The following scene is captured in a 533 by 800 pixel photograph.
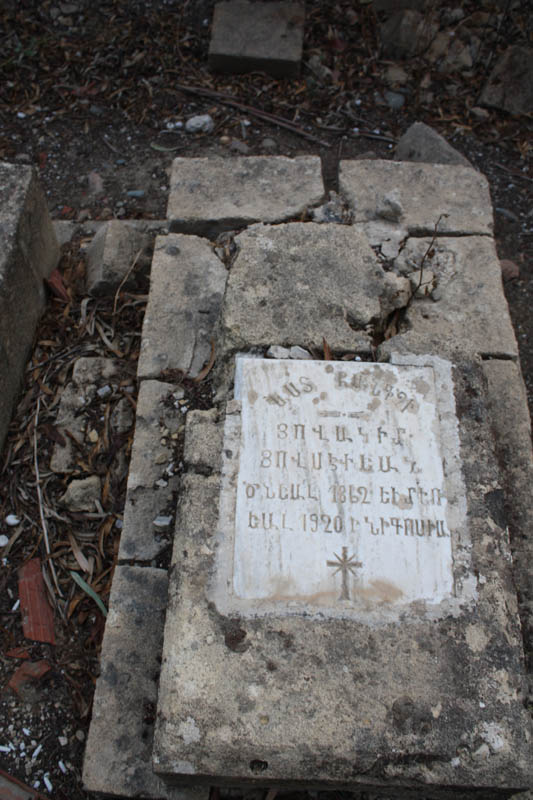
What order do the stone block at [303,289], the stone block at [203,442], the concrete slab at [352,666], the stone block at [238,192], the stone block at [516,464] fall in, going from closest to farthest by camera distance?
the concrete slab at [352,666] < the stone block at [203,442] < the stone block at [516,464] < the stone block at [303,289] < the stone block at [238,192]

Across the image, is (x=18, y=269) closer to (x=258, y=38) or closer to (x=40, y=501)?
(x=40, y=501)

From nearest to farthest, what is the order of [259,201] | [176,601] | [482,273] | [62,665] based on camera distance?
[176,601]
[62,665]
[482,273]
[259,201]

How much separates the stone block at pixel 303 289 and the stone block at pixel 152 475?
0.44 metres

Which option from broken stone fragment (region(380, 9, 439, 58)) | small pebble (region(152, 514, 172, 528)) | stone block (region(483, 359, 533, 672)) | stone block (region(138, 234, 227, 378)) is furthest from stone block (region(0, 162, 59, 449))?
broken stone fragment (region(380, 9, 439, 58))

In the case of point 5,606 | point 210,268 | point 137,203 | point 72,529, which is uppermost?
point 210,268

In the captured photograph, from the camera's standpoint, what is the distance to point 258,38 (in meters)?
4.65

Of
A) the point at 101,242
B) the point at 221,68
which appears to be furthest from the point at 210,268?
the point at 221,68

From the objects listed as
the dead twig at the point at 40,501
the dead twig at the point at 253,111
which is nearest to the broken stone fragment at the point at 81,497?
the dead twig at the point at 40,501

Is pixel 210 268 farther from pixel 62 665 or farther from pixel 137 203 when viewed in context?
pixel 62 665

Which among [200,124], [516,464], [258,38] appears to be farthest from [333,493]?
[258,38]

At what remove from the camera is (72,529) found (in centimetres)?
278

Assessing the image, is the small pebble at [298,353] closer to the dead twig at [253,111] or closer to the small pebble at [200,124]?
the dead twig at [253,111]

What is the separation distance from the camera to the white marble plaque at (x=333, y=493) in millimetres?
1994

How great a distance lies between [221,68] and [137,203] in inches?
54.6
